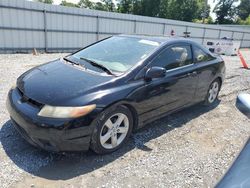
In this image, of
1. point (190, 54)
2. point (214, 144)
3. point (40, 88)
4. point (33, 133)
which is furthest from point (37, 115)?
point (190, 54)

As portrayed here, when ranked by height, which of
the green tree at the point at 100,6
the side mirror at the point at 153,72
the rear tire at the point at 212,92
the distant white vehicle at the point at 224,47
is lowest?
the distant white vehicle at the point at 224,47

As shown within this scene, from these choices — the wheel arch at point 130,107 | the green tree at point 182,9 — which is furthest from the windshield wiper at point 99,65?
the green tree at point 182,9

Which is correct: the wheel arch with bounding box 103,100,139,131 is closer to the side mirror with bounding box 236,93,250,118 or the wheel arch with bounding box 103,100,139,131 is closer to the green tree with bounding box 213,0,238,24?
the side mirror with bounding box 236,93,250,118

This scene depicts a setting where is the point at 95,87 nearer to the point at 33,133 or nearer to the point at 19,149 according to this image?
the point at 33,133

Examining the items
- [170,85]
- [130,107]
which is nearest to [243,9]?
[170,85]

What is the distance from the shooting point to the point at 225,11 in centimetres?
6278

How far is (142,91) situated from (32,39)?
10910 millimetres

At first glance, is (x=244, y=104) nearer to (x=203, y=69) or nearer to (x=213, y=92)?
(x=203, y=69)

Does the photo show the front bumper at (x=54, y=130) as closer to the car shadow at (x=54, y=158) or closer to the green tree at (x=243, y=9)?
the car shadow at (x=54, y=158)

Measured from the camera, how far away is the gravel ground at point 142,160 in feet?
9.46

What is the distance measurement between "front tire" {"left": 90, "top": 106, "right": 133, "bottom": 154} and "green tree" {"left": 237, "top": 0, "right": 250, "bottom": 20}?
69.2m

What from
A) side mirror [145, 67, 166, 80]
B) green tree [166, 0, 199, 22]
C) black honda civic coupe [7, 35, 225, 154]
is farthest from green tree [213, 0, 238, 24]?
side mirror [145, 67, 166, 80]

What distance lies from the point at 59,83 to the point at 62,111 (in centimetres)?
52

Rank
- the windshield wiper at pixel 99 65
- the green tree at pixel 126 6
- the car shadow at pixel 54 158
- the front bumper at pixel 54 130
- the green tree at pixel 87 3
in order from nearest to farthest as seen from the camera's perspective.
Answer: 1. the front bumper at pixel 54 130
2. the car shadow at pixel 54 158
3. the windshield wiper at pixel 99 65
4. the green tree at pixel 126 6
5. the green tree at pixel 87 3
